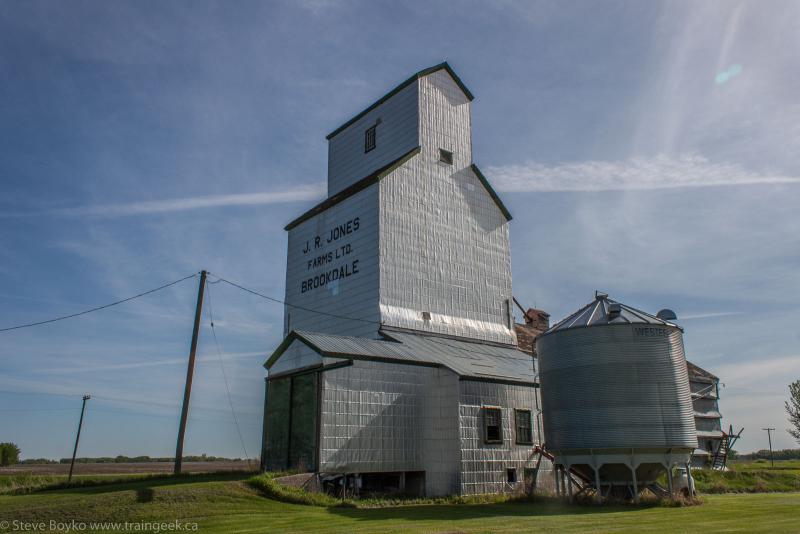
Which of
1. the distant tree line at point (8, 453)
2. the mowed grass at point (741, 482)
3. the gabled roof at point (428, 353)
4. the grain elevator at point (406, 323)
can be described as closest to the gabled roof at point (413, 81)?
the grain elevator at point (406, 323)

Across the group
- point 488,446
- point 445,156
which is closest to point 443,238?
point 445,156

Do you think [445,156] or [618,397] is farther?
[445,156]

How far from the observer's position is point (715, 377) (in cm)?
5319

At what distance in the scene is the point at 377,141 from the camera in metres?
42.5

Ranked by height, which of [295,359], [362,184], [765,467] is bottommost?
[765,467]

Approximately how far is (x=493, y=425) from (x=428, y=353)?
5070 millimetres

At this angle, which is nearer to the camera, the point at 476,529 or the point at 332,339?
the point at 476,529

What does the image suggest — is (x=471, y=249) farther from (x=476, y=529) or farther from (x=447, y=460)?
(x=476, y=529)

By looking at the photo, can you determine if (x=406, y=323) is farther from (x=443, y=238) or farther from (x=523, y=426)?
(x=523, y=426)

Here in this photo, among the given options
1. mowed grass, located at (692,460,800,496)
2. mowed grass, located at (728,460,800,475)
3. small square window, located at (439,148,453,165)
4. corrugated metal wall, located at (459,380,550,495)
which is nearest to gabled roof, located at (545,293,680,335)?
corrugated metal wall, located at (459,380,550,495)

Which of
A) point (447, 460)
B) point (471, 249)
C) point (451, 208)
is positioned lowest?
point (447, 460)

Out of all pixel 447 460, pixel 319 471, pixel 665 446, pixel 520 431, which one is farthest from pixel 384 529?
pixel 520 431

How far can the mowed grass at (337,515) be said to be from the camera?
16.9 m

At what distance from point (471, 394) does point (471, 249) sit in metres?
14.1
